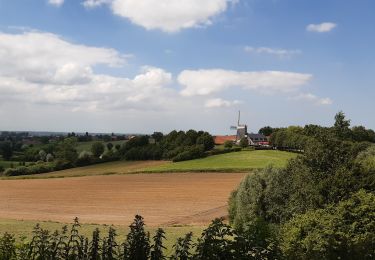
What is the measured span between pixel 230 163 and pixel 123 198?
103 ft


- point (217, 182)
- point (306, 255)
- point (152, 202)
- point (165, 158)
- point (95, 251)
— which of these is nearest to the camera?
point (95, 251)

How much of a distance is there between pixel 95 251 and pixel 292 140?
107 meters

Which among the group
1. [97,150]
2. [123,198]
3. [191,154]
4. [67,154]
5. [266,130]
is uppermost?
[266,130]

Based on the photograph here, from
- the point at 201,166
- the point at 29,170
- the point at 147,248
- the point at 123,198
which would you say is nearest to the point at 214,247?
the point at 147,248

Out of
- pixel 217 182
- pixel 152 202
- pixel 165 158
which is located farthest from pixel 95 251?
pixel 165 158

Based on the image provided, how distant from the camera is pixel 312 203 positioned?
1900 centimetres

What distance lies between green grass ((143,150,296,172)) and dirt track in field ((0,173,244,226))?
11.9 ft

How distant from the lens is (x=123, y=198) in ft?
175

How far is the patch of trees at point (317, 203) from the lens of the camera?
12.1 m

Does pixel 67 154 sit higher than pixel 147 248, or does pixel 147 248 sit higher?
pixel 147 248

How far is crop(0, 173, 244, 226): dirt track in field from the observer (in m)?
40.8

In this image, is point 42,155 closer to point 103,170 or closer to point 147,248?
point 103,170

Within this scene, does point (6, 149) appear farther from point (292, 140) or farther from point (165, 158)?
point (292, 140)

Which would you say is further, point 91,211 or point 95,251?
point 91,211
